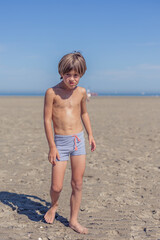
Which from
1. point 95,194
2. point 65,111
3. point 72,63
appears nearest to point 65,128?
point 65,111

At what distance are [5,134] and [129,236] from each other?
23.3 feet

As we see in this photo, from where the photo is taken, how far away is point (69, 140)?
306 centimetres

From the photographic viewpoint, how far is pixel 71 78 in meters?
2.91

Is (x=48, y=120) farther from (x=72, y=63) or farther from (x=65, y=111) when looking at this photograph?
(x=72, y=63)

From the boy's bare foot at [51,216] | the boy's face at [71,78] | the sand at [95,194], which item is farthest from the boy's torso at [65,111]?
the sand at [95,194]

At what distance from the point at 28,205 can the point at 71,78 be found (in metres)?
1.99

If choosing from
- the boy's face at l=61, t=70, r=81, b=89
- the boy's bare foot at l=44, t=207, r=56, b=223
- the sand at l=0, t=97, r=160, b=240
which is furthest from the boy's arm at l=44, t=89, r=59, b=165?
the sand at l=0, t=97, r=160, b=240

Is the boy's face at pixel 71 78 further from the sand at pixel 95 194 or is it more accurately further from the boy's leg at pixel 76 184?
the sand at pixel 95 194

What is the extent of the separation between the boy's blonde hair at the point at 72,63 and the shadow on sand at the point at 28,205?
1.77m

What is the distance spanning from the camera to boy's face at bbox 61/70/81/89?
2906mm

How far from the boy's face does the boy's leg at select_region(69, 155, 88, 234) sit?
772 millimetres

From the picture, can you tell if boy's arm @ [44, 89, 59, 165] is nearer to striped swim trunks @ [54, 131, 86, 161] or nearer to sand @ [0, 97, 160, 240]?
striped swim trunks @ [54, 131, 86, 161]

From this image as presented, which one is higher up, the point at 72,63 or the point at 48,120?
the point at 72,63

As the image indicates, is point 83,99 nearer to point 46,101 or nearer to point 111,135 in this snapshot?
point 46,101
